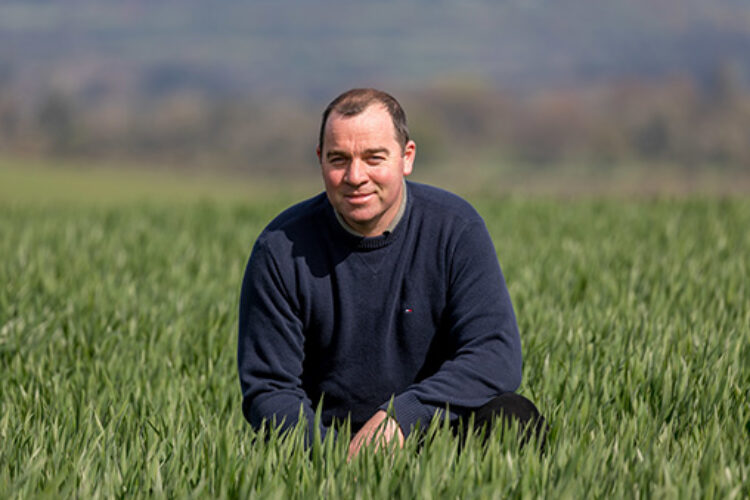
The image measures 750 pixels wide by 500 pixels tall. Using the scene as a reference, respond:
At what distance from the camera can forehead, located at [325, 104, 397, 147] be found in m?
2.94

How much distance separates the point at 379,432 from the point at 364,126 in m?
0.99

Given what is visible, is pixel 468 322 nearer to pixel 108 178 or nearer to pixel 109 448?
pixel 109 448

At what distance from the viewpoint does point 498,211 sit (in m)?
→ 11.4

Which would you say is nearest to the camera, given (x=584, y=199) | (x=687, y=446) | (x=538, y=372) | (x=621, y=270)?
(x=687, y=446)

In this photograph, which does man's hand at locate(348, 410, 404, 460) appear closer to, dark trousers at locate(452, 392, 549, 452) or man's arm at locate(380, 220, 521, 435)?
man's arm at locate(380, 220, 521, 435)

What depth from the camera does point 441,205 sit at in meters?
3.24

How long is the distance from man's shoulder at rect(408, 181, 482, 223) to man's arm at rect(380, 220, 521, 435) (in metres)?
0.05

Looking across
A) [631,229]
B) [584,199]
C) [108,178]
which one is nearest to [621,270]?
[631,229]

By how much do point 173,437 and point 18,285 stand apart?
11.6ft

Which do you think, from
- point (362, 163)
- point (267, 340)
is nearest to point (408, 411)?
point (267, 340)

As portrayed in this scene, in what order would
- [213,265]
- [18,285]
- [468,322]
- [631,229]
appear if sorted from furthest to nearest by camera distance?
1. [631,229]
2. [213,265]
3. [18,285]
4. [468,322]

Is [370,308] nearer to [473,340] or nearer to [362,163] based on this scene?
[473,340]

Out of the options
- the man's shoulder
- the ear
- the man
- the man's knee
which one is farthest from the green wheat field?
the ear

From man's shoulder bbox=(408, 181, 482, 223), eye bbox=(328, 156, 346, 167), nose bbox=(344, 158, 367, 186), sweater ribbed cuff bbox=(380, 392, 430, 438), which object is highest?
eye bbox=(328, 156, 346, 167)
